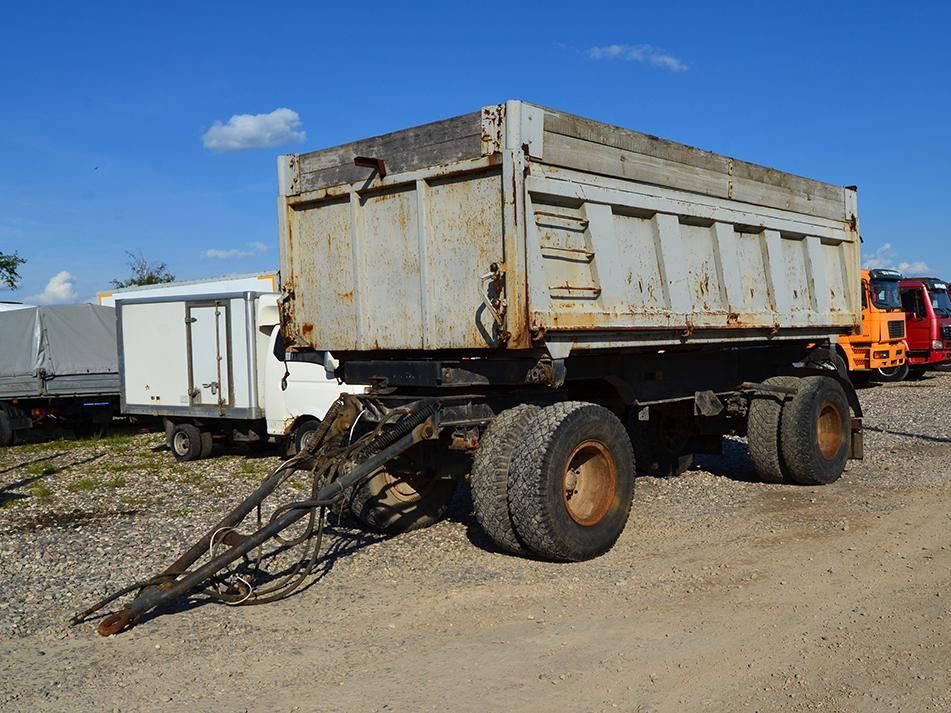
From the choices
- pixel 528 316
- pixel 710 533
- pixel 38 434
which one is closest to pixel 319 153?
pixel 528 316

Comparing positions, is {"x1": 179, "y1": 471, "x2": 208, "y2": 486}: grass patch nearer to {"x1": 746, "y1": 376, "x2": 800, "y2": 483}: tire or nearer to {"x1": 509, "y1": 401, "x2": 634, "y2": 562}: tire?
{"x1": 509, "y1": 401, "x2": 634, "y2": 562}: tire

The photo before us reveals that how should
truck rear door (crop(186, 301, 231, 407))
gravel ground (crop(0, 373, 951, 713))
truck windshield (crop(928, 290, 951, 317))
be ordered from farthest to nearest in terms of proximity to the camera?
1. truck windshield (crop(928, 290, 951, 317))
2. truck rear door (crop(186, 301, 231, 407))
3. gravel ground (crop(0, 373, 951, 713))

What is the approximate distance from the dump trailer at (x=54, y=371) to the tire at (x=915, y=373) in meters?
20.0

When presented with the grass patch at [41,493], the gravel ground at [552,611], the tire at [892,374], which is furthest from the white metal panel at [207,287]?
the tire at [892,374]

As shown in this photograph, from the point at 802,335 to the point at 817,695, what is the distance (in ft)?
19.6

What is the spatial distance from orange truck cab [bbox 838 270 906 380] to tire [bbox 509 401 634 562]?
1521 cm

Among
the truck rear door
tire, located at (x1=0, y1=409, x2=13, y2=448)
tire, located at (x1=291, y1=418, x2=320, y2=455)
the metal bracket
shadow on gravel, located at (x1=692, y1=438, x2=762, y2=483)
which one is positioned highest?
the metal bracket

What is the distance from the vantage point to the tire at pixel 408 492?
7.24 m

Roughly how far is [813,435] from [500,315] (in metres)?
4.55

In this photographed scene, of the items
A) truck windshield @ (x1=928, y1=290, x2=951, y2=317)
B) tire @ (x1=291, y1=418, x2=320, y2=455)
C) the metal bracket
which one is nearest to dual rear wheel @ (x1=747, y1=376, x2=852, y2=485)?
the metal bracket

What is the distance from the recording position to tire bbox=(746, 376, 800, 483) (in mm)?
9234

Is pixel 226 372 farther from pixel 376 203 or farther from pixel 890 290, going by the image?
pixel 890 290

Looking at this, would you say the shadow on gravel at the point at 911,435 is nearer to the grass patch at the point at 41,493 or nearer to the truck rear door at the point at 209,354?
the truck rear door at the point at 209,354

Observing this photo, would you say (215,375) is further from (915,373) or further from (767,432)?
(915,373)
